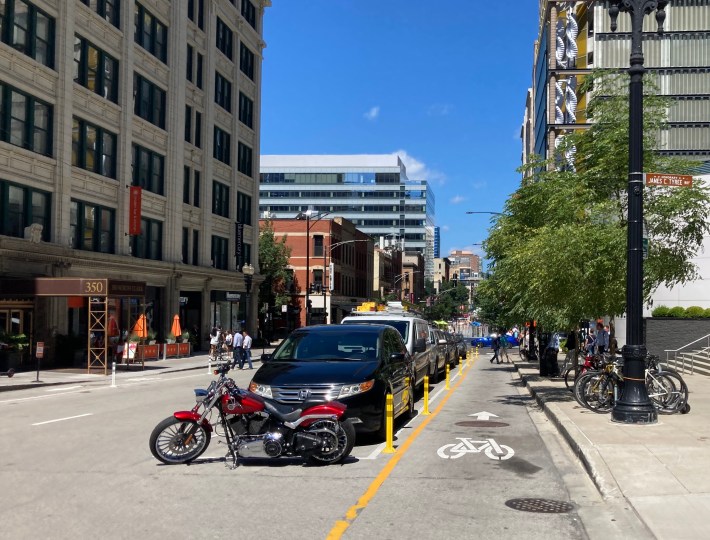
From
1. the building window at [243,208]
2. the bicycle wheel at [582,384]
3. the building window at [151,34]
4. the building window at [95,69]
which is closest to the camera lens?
the bicycle wheel at [582,384]

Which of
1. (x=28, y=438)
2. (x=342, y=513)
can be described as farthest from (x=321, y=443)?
(x=28, y=438)

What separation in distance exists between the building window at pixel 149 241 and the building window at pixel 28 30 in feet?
32.9

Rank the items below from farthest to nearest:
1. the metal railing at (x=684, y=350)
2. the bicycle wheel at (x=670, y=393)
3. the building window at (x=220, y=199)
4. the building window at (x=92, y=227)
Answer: the building window at (x=220, y=199), the building window at (x=92, y=227), the metal railing at (x=684, y=350), the bicycle wheel at (x=670, y=393)

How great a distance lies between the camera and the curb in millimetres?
8266

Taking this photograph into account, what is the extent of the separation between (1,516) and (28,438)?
5.40 meters

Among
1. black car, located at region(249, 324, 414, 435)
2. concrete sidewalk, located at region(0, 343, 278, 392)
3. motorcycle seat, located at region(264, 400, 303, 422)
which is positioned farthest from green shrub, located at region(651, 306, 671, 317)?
motorcycle seat, located at region(264, 400, 303, 422)

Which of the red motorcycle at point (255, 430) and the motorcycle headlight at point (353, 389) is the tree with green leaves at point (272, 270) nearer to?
the motorcycle headlight at point (353, 389)

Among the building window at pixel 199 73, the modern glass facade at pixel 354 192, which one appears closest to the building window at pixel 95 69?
the building window at pixel 199 73

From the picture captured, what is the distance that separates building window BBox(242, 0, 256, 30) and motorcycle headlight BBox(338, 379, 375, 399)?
47.3 m

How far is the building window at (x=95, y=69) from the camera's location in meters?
33.7

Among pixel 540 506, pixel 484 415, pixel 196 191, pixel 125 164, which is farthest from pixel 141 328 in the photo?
pixel 540 506

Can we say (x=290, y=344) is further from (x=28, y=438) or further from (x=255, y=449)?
(x=28, y=438)

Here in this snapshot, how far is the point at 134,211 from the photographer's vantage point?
3716 centimetres

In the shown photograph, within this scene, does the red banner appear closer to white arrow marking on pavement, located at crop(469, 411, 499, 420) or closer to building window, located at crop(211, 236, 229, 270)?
building window, located at crop(211, 236, 229, 270)
